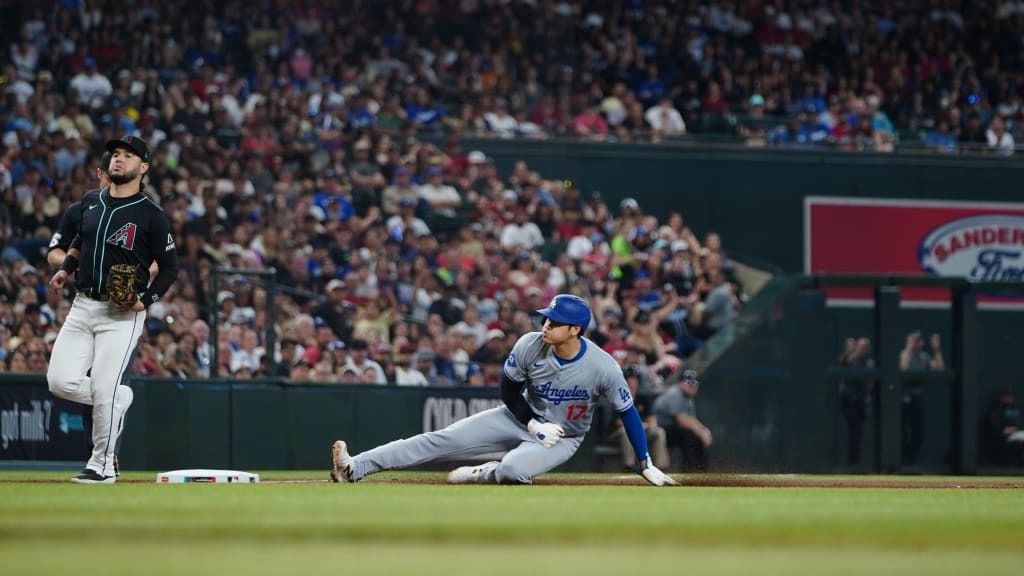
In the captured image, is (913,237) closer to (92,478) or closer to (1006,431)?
(1006,431)

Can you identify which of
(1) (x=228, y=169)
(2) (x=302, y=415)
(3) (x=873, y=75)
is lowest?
(2) (x=302, y=415)

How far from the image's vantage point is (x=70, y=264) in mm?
10477

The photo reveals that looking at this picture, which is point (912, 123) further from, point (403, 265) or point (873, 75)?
point (403, 265)

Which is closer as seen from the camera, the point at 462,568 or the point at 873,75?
the point at 462,568

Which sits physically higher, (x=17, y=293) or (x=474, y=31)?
(x=474, y=31)

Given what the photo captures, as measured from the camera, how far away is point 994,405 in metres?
17.1

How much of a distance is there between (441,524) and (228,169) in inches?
518

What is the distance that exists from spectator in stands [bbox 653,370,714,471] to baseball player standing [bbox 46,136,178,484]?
711 centimetres

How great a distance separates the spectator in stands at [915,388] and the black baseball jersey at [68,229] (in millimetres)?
9435

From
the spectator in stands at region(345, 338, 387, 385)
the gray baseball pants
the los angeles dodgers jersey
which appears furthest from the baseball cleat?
the spectator in stands at region(345, 338, 387, 385)

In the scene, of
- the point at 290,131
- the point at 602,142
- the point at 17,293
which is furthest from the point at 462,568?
the point at 602,142

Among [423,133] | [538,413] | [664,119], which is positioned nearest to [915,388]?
[538,413]

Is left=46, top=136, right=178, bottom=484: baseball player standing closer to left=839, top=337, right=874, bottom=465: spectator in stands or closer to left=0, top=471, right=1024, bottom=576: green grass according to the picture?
left=0, top=471, right=1024, bottom=576: green grass

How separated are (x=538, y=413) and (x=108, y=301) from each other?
9.57 feet
